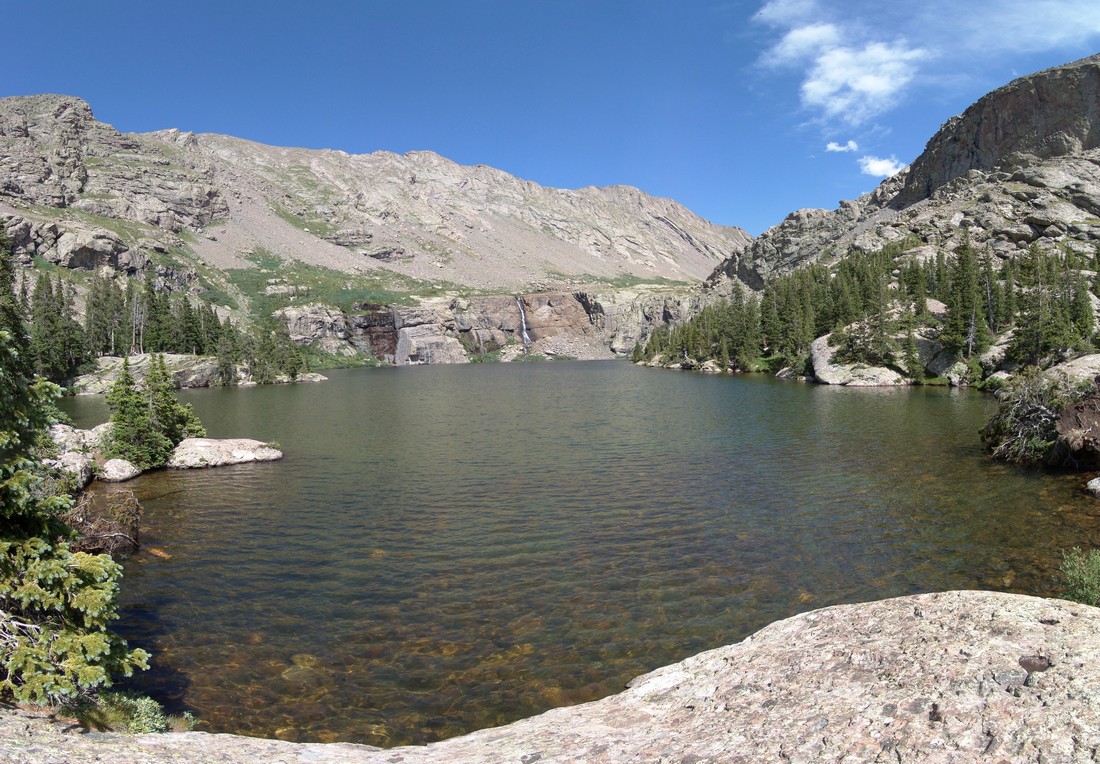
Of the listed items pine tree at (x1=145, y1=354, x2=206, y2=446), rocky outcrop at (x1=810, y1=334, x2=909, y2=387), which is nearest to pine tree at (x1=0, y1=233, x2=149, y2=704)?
pine tree at (x1=145, y1=354, x2=206, y2=446)

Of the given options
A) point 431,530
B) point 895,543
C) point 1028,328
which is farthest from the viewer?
point 1028,328

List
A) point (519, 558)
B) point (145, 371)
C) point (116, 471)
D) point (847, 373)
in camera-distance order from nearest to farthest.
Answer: point (519, 558) < point (116, 471) < point (847, 373) < point (145, 371)

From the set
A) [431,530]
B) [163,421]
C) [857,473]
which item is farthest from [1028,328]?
[163,421]

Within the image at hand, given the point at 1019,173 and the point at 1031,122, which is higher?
the point at 1031,122

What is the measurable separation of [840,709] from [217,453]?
3972cm

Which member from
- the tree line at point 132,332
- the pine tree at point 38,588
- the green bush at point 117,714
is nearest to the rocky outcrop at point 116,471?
the pine tree at point 38,588

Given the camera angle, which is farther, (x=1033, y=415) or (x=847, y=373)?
(x=847, y=373)

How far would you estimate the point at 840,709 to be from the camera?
7.72m

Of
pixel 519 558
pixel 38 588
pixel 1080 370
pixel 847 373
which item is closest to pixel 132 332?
pixel 847 373

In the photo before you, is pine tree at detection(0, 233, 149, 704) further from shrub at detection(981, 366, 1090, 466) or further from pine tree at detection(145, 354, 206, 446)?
shrub at detection(981, 366, 1090, 466)

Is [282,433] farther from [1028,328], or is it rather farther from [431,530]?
[1028,328]

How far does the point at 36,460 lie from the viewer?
9.66 m

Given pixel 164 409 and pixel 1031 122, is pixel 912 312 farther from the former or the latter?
pixel 1031 122

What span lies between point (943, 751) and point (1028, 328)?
8490cm
